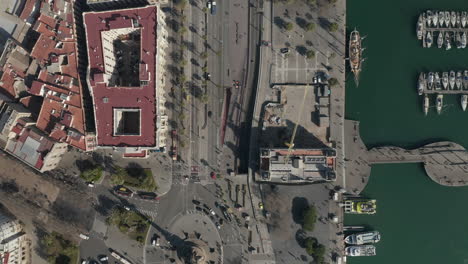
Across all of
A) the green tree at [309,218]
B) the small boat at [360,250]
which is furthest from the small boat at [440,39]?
the small boat at [360,250]

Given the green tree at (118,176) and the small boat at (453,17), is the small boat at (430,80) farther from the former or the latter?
the green tree at (118,176)

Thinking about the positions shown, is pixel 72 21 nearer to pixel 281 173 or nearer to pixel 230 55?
pixel 230 55

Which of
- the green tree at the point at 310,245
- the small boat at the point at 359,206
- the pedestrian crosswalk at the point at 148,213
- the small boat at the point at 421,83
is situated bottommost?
the green tree at the point at 310,245

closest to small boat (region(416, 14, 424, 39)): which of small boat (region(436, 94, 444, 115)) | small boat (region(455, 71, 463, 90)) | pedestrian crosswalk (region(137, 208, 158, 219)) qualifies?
small boat (region(455, 71, 463, 90))

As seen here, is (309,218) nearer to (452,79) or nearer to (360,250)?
(360,250)

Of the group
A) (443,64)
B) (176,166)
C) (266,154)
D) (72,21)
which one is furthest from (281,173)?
(72,21)

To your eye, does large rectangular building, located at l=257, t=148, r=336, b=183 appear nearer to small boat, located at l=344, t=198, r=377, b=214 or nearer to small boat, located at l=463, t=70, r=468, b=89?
small boat, located at l=344, t=198, r=377, b=214

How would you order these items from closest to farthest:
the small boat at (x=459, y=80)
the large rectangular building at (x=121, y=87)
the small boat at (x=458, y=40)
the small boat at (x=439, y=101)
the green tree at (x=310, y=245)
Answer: the large rectangular building at (x=121, y=87) → the green tree at (x=310, y=245) → the small boat at (x=459, y=80) → the small boat at (x=458, y=40) → the small boat at (x=439, y=101)
